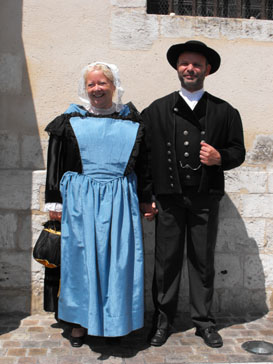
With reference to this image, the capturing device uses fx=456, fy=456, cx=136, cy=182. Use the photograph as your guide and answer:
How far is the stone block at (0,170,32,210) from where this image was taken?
3.61 m

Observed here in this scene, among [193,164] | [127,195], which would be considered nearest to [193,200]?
[193,164]

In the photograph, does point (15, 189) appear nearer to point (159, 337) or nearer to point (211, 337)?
point (159, 337)

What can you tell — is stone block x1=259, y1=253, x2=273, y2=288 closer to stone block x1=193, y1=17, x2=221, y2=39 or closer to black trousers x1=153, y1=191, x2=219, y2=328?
black trousers x1=153, y1=191, x2=219, y2=328

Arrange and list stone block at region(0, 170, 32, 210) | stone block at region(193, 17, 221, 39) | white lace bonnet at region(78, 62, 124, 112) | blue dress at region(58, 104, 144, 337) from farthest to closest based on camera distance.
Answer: stone block at region(193, 17, 221, 39) → stone block at region(0, 170, 32, 210) → white lace bonnet at region(78, 62, 124, 112) → blue dress at region(58, 104, 144, 337)

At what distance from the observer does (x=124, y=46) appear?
368 centimetres

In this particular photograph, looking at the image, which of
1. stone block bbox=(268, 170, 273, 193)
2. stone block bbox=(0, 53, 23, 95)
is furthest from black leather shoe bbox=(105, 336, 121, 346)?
stone block bbox=(0, 53, 23, 95)

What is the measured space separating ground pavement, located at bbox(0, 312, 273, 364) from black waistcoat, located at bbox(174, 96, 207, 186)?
1.11 m

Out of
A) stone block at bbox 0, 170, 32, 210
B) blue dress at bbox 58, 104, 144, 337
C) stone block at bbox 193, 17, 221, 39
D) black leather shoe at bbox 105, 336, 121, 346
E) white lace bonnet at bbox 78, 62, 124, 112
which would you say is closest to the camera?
blue dress at bbox 58, 104, 144, 337

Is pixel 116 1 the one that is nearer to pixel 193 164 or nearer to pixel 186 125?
pixel 186 125

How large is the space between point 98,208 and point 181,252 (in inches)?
27.3

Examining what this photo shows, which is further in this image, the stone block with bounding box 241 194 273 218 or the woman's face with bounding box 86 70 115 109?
the stone block with bounding box 241 194 273 218

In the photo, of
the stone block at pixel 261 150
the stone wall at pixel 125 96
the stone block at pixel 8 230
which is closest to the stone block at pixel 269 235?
the stone wall at pixel 125 96

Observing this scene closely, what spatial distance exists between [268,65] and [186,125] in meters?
1.23

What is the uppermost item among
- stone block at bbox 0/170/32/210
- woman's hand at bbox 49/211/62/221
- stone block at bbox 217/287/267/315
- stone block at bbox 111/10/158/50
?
stone block at bbox 111/10/158/50
